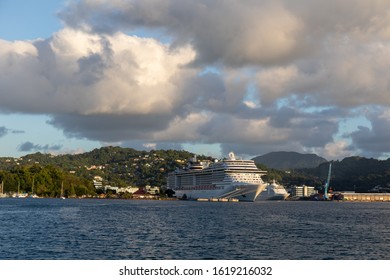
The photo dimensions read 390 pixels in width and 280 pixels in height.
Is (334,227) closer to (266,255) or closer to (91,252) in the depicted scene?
(266,255)

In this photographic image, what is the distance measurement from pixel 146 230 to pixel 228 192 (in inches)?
4990

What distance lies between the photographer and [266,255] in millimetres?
49125

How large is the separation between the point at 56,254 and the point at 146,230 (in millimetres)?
20893

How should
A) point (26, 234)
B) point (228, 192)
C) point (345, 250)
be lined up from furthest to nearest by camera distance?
point (228, 192)
point (26, 234)
point (345, 250)

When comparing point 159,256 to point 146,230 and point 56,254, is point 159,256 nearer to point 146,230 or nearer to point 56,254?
point 56,254

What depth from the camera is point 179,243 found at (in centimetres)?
5638

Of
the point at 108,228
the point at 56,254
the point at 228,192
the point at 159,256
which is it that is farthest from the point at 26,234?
the point at 228,192

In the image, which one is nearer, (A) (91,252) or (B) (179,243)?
(A) (91,252)
